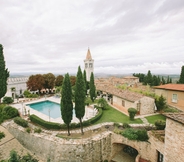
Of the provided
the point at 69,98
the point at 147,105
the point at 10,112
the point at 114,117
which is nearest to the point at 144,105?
the point at 147,105

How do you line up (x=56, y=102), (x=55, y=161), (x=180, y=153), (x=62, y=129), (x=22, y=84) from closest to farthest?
(x=180, y=153)
(x=55, y=161)
(x=62, y=129)
(x=56, y=102)
(x=22, y=84)

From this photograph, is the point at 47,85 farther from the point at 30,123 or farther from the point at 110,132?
the point at 110,132

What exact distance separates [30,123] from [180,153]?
54.0 ft

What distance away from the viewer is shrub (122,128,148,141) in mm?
11248

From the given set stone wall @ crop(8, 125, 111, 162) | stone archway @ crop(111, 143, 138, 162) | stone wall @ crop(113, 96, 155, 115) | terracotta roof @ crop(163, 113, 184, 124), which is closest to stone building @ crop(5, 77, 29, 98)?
stone wall @ crop(8, 125, 111, 162)

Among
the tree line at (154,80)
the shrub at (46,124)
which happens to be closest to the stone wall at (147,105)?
the shrub at (46,124)

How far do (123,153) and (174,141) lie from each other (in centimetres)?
856

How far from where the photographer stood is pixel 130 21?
18719 millimetres

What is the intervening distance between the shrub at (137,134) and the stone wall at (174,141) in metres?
3.21

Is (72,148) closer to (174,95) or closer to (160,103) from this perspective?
(160,103)

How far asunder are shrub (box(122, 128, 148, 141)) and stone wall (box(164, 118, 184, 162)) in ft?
10.5

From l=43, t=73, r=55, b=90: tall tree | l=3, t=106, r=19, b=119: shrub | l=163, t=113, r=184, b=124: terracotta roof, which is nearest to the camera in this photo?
l=163, t=113, r=184, b=124: terracotta roof

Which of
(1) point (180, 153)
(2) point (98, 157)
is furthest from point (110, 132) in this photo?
(1) point (180, 153)

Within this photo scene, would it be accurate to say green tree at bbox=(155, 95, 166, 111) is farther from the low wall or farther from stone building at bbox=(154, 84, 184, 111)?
the low wall
